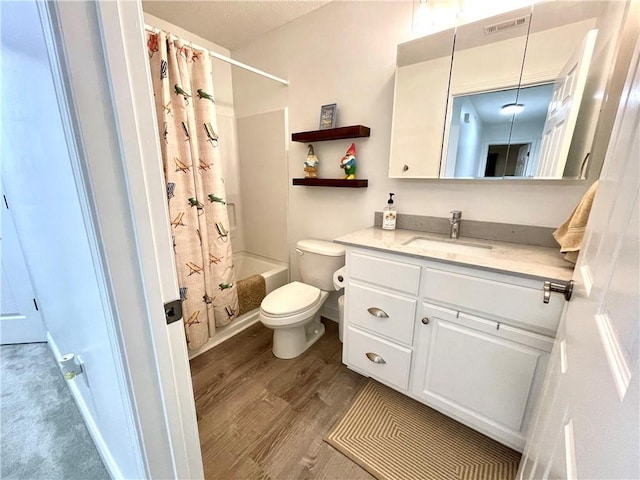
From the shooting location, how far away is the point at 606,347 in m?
0.43

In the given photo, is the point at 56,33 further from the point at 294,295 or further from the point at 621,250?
the point at 294,295

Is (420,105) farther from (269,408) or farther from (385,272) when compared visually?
(269,408)

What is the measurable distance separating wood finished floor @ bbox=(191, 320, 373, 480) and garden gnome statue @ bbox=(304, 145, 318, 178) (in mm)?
1304

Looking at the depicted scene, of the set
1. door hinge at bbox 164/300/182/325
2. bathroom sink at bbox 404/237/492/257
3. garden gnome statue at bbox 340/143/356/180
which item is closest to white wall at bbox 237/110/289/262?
garden gnome statue at bbox 340/143/356/180

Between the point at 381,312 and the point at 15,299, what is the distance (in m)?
2.54

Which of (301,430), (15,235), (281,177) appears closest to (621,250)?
(301,430)

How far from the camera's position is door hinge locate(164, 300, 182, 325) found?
615mm

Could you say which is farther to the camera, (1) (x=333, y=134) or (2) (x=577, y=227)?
(1) (x=333, y=134)

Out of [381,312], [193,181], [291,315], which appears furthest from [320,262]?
[193,181]

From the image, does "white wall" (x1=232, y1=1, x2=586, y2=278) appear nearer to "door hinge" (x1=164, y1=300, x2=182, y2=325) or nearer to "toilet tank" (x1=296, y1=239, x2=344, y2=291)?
"toilet tank" (x1=296, y1=239, x2=344, y2=291)

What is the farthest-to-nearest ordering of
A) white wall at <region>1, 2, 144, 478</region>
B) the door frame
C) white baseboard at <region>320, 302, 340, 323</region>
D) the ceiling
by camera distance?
white baseboard at <region>320, 302, 340, 323</region>, the ceiling, white wall at <region>1, 2, 144, 478</region>, the door frame

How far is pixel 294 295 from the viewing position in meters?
1.82

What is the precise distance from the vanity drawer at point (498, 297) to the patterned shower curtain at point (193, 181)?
53.5 inches

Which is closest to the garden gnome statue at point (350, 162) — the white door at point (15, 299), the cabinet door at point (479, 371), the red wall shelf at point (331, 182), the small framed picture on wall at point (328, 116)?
the red wall shelf at point (331, 182)
